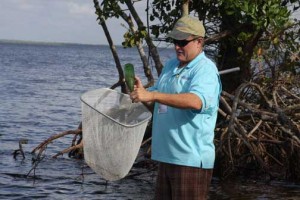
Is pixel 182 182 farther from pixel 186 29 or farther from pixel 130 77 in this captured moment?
pixel 186 29

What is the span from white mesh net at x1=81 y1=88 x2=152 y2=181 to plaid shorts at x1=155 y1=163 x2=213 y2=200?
1.52 ft

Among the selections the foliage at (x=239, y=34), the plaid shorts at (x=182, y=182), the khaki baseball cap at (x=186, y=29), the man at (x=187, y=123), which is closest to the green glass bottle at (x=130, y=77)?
the man at (x=187, y=123)

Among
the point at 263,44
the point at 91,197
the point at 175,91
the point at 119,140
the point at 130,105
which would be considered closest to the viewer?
the point at 175,91

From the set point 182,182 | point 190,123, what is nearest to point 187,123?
point 190,123

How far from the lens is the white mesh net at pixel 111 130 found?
452cm

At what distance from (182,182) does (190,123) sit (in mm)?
407

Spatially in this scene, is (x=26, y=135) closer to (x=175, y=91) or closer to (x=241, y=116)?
(x=241, y=116)

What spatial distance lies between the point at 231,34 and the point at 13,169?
4378 mm

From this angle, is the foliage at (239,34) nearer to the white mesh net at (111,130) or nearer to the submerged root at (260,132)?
the submerged root at (260,132)

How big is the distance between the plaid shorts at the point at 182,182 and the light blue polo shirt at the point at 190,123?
57mm

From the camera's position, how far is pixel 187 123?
3975 millimetres

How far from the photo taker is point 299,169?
9.57 meters

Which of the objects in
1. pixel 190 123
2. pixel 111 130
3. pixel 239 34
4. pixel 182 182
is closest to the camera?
pixel 190 123

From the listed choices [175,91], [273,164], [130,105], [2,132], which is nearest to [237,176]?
[273,164]
